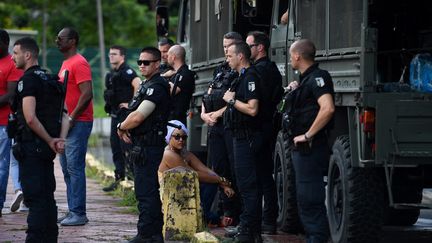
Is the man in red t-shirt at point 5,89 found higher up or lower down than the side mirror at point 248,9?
Answer: lower down

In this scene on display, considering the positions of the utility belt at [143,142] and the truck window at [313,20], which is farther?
the truck window at [313,20]

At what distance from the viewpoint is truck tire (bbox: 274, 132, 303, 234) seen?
11.9 meters

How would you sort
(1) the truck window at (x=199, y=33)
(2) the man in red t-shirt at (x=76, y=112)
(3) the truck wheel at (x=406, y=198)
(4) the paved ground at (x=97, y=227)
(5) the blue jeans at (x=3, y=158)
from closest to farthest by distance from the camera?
(3) the truck wheel at (x=406, y=198) → (4) the paved ground at (x=97, y=227) → (2) the man in red t-shirt at (x=76, y=112) → (5) the blue jeans at (x=3, y=158) → (1) the truck window at (x=199, y=33)

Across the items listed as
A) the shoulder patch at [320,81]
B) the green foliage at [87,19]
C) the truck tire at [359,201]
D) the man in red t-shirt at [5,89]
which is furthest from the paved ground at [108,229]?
the green foliage at [87,19]

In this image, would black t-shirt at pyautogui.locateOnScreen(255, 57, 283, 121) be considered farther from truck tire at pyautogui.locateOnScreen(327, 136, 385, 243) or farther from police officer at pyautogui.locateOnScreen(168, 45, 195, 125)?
police officer at pyautogui.locateOnScreen(168, 45, 195, 125)

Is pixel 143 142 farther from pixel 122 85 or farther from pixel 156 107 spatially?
pixel 122 85

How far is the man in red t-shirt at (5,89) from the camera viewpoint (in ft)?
41.7

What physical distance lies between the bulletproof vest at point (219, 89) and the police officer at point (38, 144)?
223cm

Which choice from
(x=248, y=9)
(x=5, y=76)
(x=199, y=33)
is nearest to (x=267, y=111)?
(x=248, y=9)

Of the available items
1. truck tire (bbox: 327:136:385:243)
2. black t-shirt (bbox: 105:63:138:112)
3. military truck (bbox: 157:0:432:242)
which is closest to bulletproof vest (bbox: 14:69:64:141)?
military truck (bbox: 157:0:432:242)

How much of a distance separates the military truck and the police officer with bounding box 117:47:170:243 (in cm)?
119

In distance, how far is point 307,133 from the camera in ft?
29.9

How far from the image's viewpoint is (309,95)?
9.23 meters

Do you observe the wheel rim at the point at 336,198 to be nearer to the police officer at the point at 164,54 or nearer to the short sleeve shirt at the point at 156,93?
the short sleeve shirt at the point at 156,93
